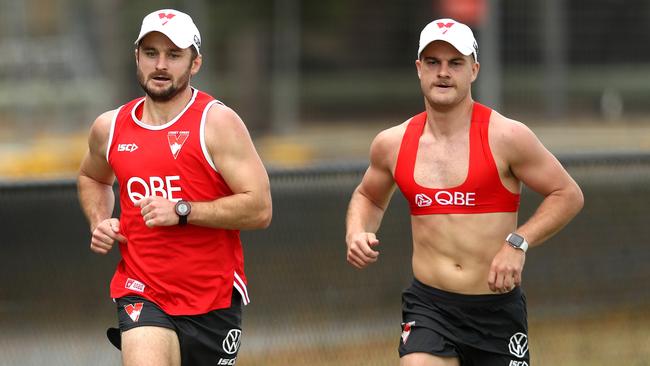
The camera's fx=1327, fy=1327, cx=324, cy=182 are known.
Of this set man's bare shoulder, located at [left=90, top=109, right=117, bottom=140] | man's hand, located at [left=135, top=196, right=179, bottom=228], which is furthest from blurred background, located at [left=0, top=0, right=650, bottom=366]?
man's hand, located at [left=135, top=196, right=179, bottom=228]

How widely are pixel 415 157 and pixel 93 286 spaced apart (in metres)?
3.10

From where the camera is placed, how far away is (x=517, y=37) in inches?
Answer: 703

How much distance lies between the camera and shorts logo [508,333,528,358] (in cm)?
646

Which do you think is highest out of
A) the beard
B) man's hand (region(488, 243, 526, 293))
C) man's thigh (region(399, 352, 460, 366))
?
the beard

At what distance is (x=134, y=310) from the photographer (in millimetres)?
6324

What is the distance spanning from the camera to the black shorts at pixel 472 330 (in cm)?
642

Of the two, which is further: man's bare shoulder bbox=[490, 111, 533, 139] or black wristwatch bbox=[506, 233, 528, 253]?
man's bare shoulder bbox=[490, 111, 533, 139]

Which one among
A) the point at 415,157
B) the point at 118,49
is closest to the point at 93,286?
the point at 415,157

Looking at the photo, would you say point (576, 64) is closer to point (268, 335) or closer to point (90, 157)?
point (268, 335)

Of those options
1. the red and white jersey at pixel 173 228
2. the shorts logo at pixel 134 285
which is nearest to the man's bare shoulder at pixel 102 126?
the red and white jersey at pixel 173 228

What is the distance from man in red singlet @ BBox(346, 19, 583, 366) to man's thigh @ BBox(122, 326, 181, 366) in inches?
37.3

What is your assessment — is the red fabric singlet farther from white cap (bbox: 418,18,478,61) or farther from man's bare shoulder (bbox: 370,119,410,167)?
white cap (bbox: 418,18,478,61)

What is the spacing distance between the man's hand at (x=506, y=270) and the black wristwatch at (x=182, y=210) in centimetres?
143

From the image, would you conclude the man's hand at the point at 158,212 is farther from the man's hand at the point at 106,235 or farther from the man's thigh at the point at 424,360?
the man's thigh at the point at 424,360
